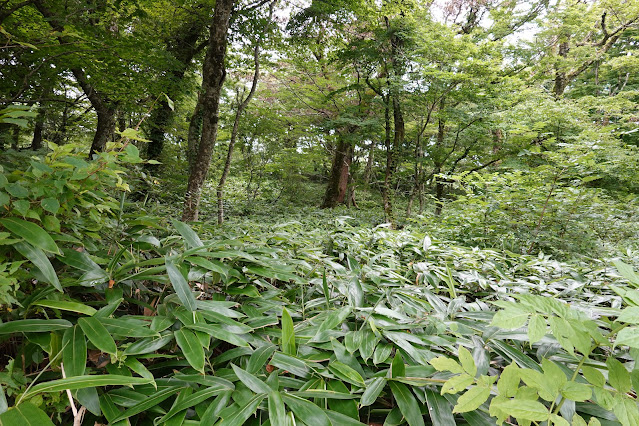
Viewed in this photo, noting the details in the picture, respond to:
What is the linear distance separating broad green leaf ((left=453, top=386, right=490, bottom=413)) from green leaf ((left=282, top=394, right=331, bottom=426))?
30 centimetres

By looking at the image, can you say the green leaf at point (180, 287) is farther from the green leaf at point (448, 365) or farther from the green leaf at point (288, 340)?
the green leaf at point (448, 365)

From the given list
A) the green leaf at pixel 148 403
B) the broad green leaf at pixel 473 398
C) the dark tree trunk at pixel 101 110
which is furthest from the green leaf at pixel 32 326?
the dark tree trunk at pixel 101 110

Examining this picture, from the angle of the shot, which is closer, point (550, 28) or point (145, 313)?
point (145, 313)

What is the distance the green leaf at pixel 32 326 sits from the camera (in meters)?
0.72

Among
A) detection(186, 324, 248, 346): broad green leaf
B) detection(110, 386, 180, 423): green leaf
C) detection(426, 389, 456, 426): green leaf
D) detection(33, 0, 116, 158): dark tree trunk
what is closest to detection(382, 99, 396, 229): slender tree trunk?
detection(33, 0, 116, 158): dark tree trunk

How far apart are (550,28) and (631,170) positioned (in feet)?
15.9

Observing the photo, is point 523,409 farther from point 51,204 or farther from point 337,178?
point 337,178

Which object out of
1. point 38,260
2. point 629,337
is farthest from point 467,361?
point 38,260

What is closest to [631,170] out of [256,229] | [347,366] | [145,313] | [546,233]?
[546,233]

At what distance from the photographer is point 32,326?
750 millimetres

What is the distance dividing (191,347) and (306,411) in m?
0.34

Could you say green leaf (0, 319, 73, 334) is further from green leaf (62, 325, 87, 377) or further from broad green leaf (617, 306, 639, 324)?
broad green leaf (617, 306, 639, 324)

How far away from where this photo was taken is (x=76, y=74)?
429cm

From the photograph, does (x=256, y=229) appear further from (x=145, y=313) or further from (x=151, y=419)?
(x=151, y=419)
